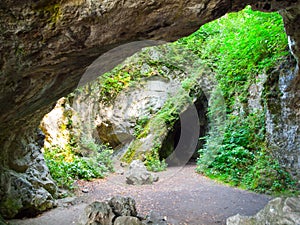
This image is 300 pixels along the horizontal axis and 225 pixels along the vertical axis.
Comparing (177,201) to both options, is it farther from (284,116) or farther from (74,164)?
(74,164)

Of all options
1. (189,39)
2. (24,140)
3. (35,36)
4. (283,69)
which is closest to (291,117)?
(283,69)

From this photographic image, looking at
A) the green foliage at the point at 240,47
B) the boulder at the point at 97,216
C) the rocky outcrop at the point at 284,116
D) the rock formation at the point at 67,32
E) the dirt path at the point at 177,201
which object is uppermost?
the green foliage at the point at 240,47

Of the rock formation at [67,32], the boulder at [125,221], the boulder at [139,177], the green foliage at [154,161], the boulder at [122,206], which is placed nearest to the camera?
the rock formation at [67,32]

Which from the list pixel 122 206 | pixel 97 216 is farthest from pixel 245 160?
pixel 97 216

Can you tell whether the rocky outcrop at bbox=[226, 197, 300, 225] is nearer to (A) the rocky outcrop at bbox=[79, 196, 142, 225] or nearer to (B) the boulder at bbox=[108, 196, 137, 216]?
(A) the rocky outcrop at bbox=[79, 196, 142, 225]

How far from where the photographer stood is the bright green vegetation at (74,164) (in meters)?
7.93

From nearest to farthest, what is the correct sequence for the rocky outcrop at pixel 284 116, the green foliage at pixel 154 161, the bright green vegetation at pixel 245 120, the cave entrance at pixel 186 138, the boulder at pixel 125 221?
the boulder at pixel 125 221
the rocky outcrop at pixel 284 116
the bright green vegetation at pixel 245 120
the green foliage at pixel 154 161
the cave entrance at pixel 186 138

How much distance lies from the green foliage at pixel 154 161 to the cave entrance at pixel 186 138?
961 millimetres

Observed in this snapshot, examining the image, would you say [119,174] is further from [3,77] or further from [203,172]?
[3,77]

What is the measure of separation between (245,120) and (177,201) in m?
5.17

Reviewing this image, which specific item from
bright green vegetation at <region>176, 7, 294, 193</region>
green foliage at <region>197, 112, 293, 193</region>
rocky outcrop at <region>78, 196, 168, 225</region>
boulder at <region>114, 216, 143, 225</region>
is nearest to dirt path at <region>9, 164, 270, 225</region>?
green foliage at <region>197, 112, 293, 193</region>

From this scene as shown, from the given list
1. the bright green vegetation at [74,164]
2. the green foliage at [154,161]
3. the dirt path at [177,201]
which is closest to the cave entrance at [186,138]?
the green foliage at [154,161]

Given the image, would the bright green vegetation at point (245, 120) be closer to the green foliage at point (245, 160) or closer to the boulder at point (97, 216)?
the green foliage at point (245, 160)

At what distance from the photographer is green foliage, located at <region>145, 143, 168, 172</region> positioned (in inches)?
463
